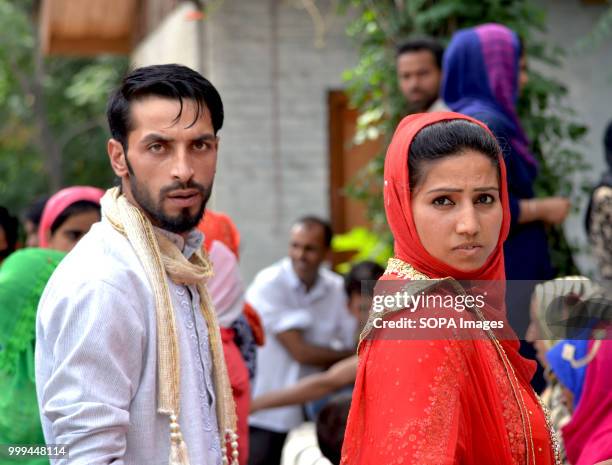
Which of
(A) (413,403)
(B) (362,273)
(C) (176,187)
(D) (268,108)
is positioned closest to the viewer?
(A) (413,403)

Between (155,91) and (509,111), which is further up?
(509,111)

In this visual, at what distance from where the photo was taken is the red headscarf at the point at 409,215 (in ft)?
7.20

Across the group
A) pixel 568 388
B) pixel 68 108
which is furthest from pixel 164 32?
pixel 68 108

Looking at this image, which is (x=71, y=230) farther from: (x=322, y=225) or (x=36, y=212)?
(x=322, y=225)

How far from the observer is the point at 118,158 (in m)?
2.52

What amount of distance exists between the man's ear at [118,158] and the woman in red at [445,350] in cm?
67

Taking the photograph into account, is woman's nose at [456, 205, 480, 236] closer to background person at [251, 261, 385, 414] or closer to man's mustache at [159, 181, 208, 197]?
man's mustache at [159, 181, 208, 197]

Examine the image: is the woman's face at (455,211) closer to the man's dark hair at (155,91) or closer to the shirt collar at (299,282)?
the man's dark hair at (155,91)

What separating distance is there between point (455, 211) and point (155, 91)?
0.81m

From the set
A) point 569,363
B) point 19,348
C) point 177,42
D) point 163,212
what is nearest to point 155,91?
point 163,212

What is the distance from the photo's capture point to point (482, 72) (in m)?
4.19

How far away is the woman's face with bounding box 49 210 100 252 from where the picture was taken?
13.3 feet

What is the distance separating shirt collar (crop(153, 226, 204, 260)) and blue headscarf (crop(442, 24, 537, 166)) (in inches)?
71.5

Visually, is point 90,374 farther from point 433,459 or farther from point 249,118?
point 249,118
